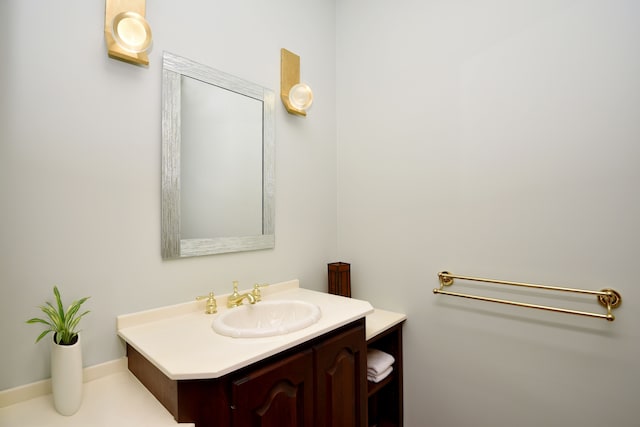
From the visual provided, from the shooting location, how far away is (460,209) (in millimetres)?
1497

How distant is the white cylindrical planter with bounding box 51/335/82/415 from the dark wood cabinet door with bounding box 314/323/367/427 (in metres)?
0.72

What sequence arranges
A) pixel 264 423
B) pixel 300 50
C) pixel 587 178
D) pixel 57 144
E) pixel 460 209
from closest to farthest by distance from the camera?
pixel 264 423
pixel 57 144
pixel 587 178
pixel 460 209
pixel 300 50

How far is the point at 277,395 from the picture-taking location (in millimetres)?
951

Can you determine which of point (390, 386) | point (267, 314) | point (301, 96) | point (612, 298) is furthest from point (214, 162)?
point (612, 298)

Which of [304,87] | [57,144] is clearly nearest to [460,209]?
[304,87]

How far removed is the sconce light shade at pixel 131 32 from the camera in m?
1.04

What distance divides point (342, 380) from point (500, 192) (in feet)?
3.51

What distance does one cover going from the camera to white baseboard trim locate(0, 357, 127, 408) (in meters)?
0.91

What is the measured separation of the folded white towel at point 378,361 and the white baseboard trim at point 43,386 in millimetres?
1097

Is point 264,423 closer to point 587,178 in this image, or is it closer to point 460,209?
point 460,209

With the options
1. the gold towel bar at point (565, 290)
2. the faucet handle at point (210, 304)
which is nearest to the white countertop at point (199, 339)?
the faucet handle at point (210, 304)

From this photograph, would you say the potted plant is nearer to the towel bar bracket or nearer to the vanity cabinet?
the vanity cabinet

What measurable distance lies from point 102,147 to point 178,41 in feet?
1.83

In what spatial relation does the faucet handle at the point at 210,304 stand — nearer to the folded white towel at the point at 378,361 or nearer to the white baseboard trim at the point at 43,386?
the white baseboard trim at the point at 43,386
